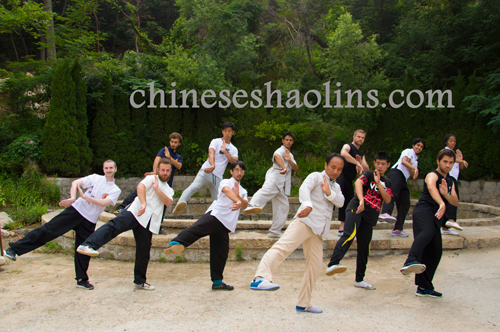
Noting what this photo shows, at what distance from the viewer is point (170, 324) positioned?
353 centimetres

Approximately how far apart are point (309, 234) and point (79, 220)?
9.23 feet

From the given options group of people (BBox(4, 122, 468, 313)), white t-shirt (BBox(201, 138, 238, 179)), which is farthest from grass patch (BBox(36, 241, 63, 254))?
white t-shirt (BBox(201, 138, 238, 179))

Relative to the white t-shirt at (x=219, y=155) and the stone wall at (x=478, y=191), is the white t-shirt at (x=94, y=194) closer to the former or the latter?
the white t-shirt at (x=219, y=155)

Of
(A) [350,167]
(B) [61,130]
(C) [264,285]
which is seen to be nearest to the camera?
(C) [264,285]

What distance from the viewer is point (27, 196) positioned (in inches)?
350

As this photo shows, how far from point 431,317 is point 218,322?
212 cm

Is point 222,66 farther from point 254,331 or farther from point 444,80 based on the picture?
point 254,331

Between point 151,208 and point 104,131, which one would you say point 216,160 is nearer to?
point 151,208

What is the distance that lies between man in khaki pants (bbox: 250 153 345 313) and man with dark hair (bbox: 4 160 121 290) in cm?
216

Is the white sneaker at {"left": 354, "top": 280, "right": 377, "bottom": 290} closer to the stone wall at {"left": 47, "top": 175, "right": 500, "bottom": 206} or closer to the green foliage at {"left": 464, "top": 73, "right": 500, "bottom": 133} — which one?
the stone wall at {"left": 47, "top": 175, "right": 500, "bottom": 206}

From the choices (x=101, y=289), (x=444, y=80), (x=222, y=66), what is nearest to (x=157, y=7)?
(x=222, y=66)

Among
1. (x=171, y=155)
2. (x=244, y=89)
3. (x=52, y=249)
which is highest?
(x=244, y=89)

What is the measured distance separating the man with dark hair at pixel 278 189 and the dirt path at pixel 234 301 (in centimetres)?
79

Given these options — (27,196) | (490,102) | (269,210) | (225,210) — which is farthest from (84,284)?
(490,102)
